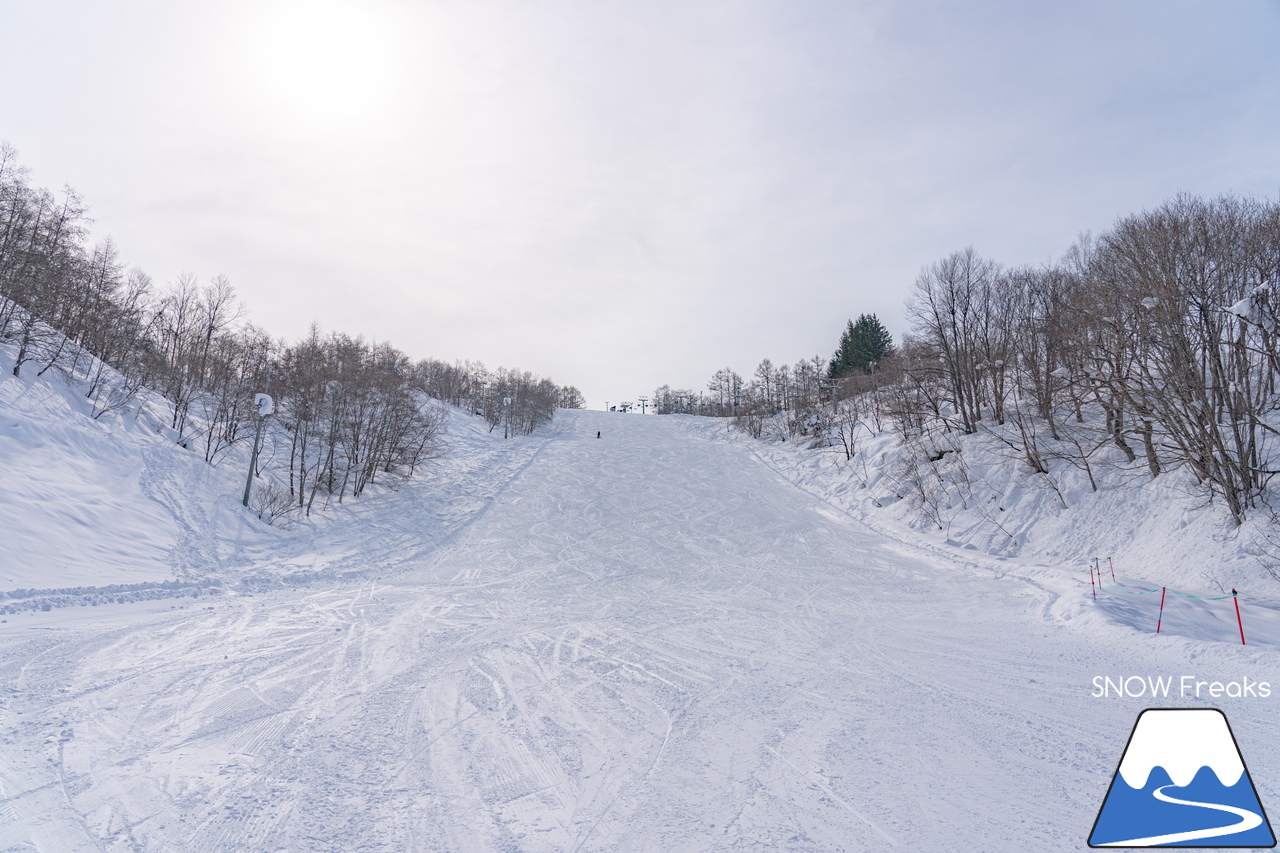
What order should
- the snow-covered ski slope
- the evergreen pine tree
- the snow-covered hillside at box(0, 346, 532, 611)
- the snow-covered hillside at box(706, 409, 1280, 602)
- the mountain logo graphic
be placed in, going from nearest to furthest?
the mountain logo graphic → the snow-covered ski slope → the snow-covered hillside at box(0, 346, 532, 611) → the snow-covered hillside at box(706, 409, 1280, 602) → the evergreen pine tree

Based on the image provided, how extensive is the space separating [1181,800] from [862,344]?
5867 centimetres

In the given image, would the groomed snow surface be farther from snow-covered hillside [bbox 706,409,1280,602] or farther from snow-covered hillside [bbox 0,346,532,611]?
snow-covered hillside [bbox 706,409,1280,602]

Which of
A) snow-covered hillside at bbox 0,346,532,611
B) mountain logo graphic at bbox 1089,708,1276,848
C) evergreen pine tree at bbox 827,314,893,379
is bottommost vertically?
snow-covered hillside at bbox 0,346,532,611

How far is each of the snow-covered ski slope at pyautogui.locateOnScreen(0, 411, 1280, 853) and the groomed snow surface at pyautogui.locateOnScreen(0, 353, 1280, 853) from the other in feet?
0.13

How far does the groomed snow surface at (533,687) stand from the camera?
14.0ft

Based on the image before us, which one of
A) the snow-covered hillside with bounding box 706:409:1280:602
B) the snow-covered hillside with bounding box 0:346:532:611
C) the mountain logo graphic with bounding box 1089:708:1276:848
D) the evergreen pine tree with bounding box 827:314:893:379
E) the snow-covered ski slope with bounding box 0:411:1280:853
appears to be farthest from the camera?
the evergreen pine tree with bounding box 827:314:893:379

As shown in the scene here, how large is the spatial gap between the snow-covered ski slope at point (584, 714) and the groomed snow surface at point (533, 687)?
0.04 metres

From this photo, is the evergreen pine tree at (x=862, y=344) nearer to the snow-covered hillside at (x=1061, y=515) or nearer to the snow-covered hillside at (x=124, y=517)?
the snow-covered hillside at (x=1061, y=515)

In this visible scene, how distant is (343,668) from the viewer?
24.4ft

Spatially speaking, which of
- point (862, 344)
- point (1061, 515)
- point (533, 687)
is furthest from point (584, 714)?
point (862, 344)

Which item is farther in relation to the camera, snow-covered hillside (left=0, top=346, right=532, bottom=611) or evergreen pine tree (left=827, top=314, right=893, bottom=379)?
evergreen pine tree (left=827, top=314, right=893, bottom=379)

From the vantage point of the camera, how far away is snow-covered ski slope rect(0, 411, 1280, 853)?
420 centimetres

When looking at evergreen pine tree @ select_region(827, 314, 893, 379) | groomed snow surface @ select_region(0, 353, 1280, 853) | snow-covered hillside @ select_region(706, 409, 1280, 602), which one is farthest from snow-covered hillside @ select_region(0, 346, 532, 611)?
evergreen pine tree @ select_region(827, 314, 893, 379)

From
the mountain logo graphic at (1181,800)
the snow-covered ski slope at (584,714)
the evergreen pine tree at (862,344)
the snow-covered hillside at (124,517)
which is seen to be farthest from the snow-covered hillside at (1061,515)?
the evergreen pine tree at (862,344)
